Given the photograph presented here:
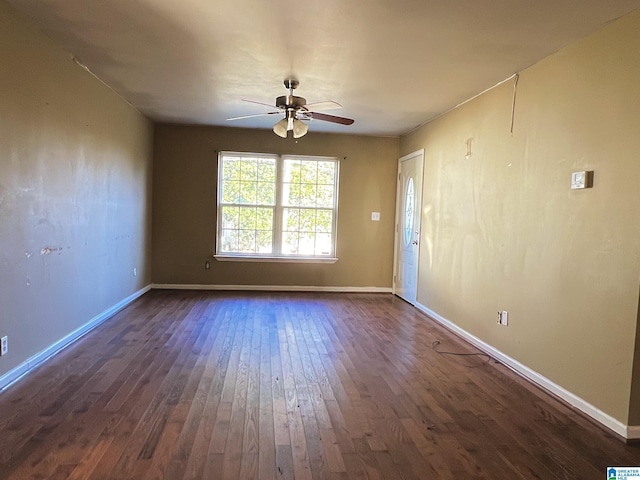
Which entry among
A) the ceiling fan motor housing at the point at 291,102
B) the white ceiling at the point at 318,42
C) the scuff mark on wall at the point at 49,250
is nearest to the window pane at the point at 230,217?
the white ceiling at the point at 318,42

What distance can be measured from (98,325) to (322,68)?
328 centimetres

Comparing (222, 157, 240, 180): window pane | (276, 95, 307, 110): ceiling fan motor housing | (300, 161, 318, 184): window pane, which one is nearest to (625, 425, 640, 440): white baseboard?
(276, 95, 307, 110): ceiling fan motor housing

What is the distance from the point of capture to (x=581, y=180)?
271 centimetres

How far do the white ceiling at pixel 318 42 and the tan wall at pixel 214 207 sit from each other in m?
1.68

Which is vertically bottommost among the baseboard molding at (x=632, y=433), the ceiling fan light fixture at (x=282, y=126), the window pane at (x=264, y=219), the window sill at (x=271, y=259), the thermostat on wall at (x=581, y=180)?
the baseboard molding at (x=632, y=433)

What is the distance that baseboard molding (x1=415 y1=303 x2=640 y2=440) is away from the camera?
2348 millimetres

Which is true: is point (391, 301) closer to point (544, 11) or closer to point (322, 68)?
point (322, 68)

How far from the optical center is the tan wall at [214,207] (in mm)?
6176

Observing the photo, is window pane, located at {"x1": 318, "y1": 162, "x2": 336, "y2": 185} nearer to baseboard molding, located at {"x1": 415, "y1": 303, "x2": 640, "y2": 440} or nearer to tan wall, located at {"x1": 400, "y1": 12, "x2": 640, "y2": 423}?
tan wall, located at {"x1": 400, "y1": 12, "x2": 640, "y2": 423}

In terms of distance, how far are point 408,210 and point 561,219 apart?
3189mm

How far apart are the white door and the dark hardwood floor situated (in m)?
1.84

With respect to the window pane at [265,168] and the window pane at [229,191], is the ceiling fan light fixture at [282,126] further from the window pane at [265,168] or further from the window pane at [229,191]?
the window pane at [229,191]

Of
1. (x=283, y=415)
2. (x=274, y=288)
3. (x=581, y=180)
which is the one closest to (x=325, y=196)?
(x=274, y=288)

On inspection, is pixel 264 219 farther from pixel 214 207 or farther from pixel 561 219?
pixel 561 219
